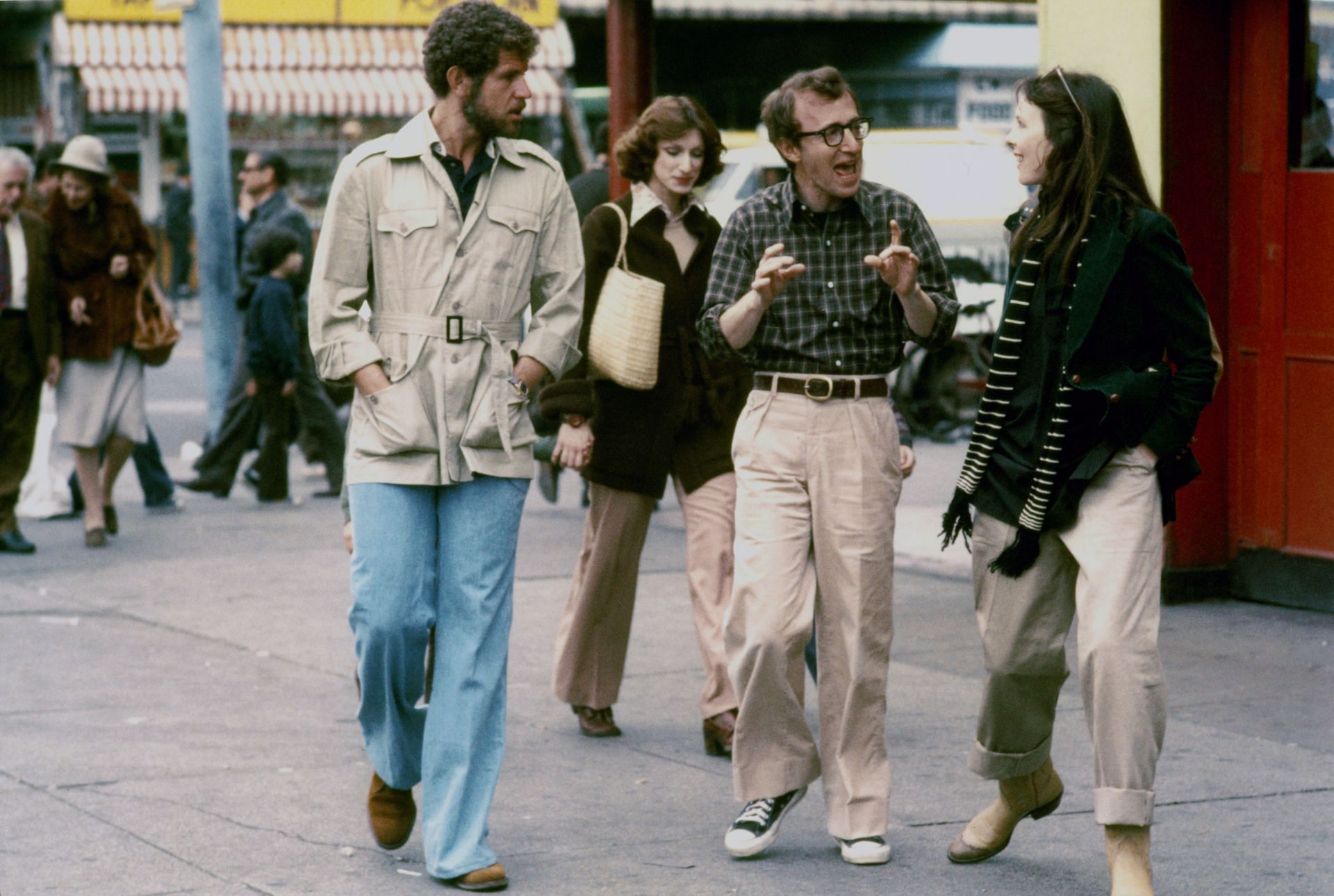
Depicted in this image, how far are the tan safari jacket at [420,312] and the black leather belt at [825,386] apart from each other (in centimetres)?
65

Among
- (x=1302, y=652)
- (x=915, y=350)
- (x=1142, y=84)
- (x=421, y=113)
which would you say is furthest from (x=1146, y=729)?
(x=915, y=350)

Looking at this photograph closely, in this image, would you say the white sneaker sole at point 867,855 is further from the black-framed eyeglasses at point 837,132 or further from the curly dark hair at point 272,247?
the curly dark hair at point 272,247

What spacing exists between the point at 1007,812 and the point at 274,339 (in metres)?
7.40

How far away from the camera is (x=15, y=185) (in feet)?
33.1

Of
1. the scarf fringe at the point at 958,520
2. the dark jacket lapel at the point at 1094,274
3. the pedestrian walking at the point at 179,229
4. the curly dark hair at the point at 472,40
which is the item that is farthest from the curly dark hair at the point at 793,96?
the pedestrian walking at the point at 179,229

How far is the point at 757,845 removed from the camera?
4.95 m

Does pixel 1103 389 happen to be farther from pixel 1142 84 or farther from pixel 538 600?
pixel 538 600

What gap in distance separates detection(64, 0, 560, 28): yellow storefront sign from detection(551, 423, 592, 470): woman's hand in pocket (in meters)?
19.1

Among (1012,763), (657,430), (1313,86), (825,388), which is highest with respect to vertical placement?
(1313,86)

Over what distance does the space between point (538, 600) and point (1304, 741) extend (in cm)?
356

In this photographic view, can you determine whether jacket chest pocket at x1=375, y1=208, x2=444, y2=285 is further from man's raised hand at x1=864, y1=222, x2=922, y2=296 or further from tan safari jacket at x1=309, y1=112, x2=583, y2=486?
man's raised hand at x1=864, y1=222, x2=922, y2=296

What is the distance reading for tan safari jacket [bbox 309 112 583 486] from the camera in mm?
4766

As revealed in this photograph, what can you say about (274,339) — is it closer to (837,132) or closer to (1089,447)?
(837,132)

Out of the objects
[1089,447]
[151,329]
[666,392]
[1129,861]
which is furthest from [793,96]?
[151,329]
